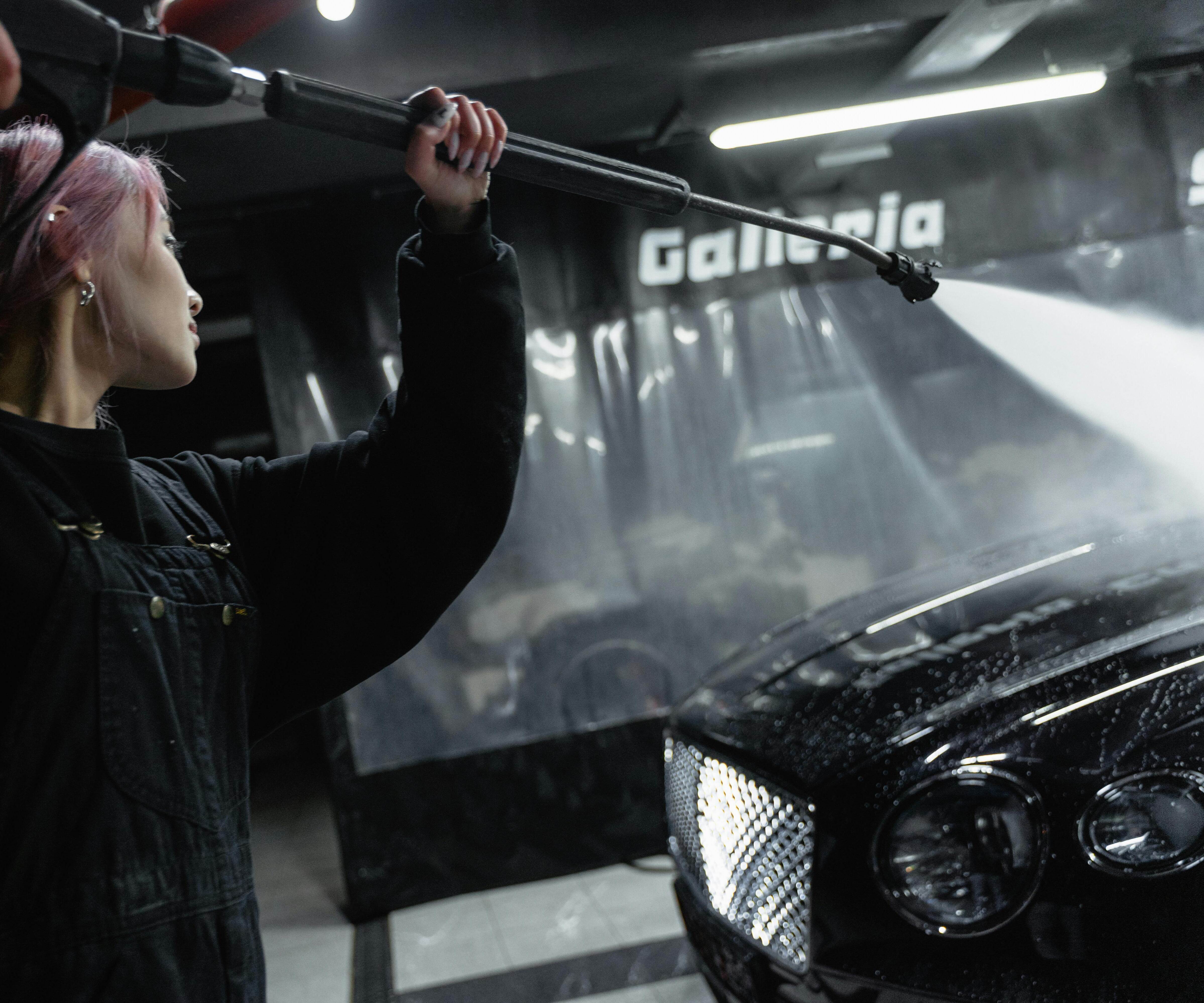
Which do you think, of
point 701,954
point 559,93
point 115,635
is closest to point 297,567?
point 115,635

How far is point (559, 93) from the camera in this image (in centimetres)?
373

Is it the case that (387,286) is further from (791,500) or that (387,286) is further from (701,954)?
(701,954)

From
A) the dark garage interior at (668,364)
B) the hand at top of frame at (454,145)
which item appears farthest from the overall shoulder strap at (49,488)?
the dark garage interior at (668,364)

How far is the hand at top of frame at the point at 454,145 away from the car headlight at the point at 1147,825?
1327 millimetres

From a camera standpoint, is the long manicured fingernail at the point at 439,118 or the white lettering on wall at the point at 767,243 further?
the white lettering on wall at the point at 767,243

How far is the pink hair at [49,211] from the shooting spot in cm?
95

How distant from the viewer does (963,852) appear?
1.67 meters

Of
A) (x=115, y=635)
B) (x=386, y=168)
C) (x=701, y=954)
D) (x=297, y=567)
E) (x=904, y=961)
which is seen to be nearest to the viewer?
(x=115, y=635)

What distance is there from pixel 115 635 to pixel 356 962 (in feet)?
10.7

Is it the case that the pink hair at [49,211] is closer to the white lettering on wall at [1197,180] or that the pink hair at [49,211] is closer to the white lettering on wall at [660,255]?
the white lettering on wall at [660,255]

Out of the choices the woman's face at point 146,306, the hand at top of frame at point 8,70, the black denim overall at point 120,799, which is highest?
the hand at top of frame at point 8,70

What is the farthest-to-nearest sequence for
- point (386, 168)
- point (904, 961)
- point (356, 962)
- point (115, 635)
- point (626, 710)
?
point (626, 710)
point (386, 168)
point (356, 962)
point (904, 961)
point (115, 635)

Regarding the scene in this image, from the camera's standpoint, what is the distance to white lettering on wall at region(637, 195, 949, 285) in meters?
4.43

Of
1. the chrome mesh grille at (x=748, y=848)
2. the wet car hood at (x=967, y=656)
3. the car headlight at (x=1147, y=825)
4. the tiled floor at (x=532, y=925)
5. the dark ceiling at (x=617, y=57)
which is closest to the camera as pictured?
the car headlight at (x=1147, y=825)
